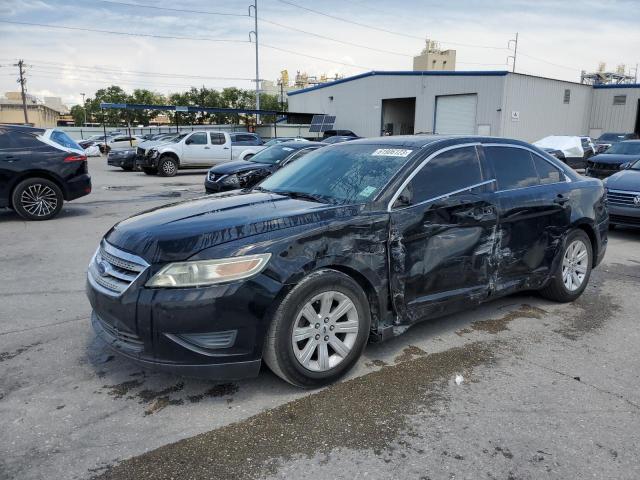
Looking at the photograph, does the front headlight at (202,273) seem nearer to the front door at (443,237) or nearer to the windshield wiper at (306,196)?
the windshield wiper at (306,196)

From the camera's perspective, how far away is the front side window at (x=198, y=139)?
21406 mm

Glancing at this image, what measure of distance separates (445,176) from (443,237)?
52 cm

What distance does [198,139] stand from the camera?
21500mm

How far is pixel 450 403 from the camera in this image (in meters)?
3.38

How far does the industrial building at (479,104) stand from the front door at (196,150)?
1820 cm

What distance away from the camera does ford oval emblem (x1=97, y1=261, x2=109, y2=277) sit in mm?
3449

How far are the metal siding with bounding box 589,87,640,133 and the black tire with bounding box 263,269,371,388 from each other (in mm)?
41930

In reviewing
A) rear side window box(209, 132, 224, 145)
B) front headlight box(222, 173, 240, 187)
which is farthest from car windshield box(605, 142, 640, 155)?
rear side window box(209, 132, 224, 145)

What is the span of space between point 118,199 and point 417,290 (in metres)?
11.4

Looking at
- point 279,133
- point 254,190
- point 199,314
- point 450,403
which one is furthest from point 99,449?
point 279,133

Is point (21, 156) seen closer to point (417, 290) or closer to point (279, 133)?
point (417, 290)

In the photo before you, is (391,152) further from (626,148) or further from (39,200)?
(626,148)

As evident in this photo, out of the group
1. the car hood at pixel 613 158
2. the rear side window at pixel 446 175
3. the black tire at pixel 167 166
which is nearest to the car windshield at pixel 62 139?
the rear side window at pixel 446 175

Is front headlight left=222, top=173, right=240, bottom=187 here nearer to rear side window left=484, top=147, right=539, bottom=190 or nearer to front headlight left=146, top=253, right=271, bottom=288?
rear side window left=484, top=147, right=539, bottom=190
